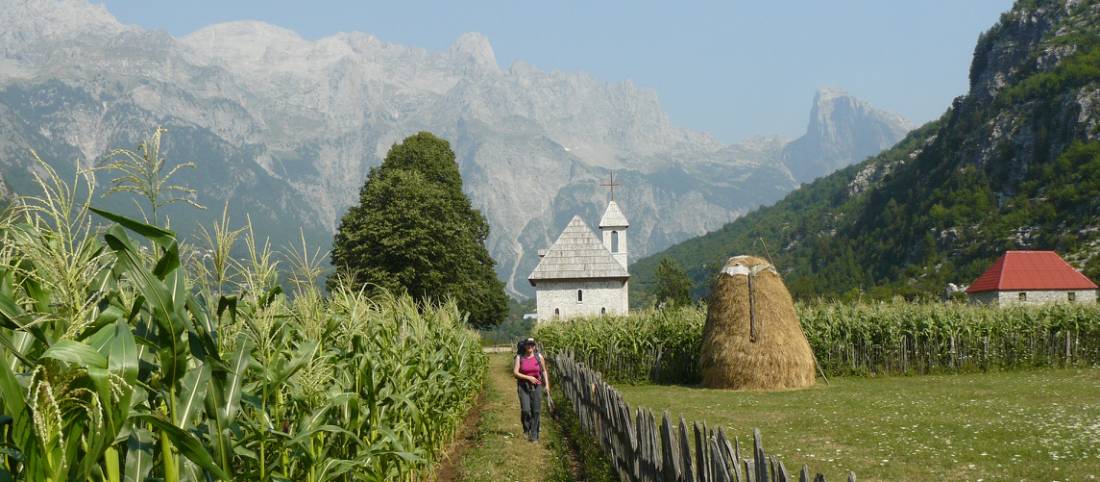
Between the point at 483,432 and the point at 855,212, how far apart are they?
444 ft

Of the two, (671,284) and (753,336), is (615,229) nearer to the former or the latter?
(753,336)

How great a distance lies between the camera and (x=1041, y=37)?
111562mm

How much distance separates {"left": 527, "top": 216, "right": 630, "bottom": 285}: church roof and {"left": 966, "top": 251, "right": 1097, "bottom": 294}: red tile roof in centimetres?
→ 2647

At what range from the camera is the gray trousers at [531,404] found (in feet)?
45.2

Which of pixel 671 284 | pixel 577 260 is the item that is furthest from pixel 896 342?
pixel 671 284

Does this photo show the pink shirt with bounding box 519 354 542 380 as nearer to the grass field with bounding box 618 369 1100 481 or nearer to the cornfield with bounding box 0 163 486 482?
the grass field with bounding box 618 369 1100 481

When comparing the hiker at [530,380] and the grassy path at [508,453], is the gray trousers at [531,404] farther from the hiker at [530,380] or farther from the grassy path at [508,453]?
the grassy path at [508,453]

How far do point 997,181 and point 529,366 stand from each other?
323 feet

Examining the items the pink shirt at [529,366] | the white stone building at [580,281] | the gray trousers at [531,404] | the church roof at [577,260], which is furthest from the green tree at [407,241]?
the pink shirt at [529,366]

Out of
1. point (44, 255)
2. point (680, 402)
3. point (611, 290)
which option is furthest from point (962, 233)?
point (44, 255)

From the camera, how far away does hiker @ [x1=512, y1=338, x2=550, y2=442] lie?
44.6ft

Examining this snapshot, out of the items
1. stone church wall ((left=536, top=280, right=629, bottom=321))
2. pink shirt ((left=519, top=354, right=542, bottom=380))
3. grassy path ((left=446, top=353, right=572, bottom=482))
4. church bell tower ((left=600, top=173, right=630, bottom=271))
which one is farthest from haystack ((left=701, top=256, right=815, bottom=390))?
church bell tower ((left=600, top=173, right=630, bottom=271))

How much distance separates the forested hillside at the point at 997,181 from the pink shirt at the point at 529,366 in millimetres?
72368

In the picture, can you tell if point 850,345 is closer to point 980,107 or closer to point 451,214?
point 451,214
